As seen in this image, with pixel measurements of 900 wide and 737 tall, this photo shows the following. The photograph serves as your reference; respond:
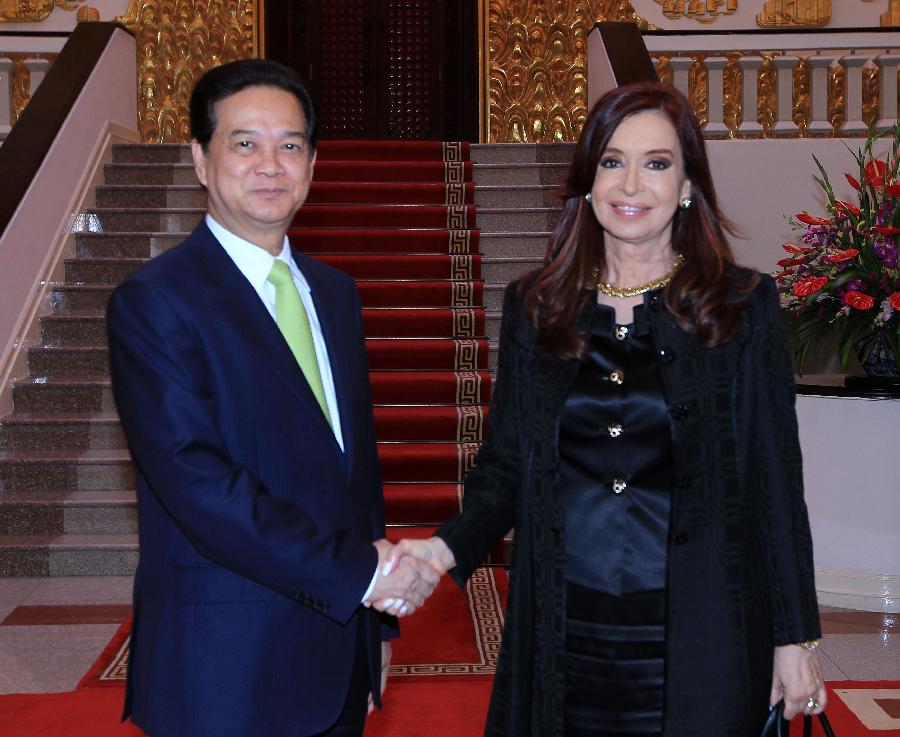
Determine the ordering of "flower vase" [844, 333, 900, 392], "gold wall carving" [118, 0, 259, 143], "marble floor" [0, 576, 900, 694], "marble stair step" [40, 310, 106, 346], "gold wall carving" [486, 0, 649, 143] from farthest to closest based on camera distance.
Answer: "gold wall carving" [486, 0, 649, 143], "gold wall carving" [118, 0, 259, 143], "marble stair step" [40, 310, 106, 346], "flower vase" [844, 333, 900, 392], "marble floor" [0, 576, 900, 694]

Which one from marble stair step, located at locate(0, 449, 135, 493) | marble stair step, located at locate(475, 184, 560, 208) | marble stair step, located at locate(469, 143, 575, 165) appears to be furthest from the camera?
marble stair step, located at locate(469, 143, 575, 165)

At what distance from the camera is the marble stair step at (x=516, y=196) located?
25.6ft

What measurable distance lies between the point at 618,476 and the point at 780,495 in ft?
0.89

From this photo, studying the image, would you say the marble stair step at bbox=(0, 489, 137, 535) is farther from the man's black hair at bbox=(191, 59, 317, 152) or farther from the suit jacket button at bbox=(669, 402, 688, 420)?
the suit jacket button at bbox=(669, 402, 688, 420)

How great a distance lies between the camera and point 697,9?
898cm

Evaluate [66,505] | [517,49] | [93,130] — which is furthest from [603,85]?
[66,505]

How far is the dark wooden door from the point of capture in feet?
31.6

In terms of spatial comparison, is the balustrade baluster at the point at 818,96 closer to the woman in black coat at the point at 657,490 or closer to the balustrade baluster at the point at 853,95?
the balustrade baluster at the point at 853,95

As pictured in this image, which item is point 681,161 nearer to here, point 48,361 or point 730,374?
point 730,374

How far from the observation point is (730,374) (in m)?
1.98

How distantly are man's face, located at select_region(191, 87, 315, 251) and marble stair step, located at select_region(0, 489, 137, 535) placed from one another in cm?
381

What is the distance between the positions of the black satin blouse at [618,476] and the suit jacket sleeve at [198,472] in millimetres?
415

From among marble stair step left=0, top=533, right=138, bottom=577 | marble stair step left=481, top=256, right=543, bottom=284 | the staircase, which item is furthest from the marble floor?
marble stair step left=481, top=256, right=543, bottom=284

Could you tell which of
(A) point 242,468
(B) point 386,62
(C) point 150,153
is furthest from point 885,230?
(B) point 386,62
